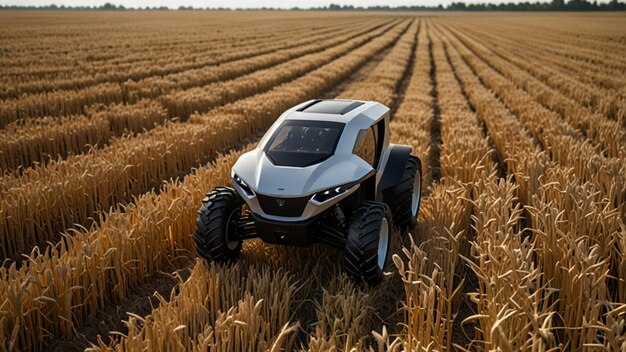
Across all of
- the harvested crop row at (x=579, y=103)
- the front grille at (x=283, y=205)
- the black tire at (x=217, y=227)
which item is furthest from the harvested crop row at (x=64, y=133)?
the harvested crop row at (x=579, y=103)

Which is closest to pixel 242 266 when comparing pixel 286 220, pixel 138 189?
pixel 286 220

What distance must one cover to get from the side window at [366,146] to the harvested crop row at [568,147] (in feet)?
7.38

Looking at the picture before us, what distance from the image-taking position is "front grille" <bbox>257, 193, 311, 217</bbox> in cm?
371

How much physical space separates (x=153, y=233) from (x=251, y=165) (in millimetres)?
1224

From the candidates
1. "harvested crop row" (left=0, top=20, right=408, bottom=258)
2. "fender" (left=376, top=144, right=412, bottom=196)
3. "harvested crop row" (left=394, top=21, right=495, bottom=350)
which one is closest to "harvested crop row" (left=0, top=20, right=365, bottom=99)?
"harvested crop row" (left=0, top=20, right=408, bottom=258)

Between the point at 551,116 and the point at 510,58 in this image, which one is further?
the point at 510,58

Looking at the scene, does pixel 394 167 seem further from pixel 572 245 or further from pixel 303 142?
pixel 572 245

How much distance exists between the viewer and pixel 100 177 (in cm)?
606

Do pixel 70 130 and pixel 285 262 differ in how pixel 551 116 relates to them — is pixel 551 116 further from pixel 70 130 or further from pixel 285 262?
pixel 70 130

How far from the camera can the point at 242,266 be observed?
427cm

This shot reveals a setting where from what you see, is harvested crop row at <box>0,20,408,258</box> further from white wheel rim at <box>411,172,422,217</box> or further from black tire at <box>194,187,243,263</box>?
white wheel rim at <box>411,172,422,217</box>

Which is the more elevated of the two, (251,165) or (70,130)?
(251,165)

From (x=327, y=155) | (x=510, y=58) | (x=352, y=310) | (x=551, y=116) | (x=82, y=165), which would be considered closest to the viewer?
(x=352, y=310)

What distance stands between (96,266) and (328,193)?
2.02 meters
